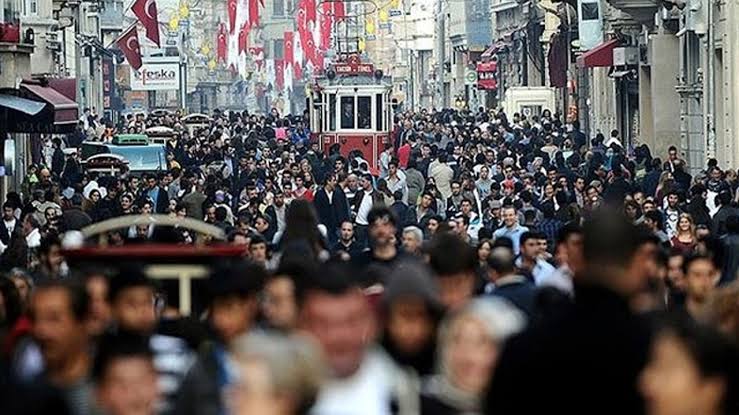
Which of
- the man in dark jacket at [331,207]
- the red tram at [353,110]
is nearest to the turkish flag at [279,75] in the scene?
the red tram at [353,110]

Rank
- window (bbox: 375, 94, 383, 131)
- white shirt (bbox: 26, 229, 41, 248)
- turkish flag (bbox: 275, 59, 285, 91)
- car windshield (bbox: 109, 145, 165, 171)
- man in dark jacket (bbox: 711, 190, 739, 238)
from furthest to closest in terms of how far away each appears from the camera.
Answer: turkish flag (bbox: 275, 59, 285, 91) < window (bbox: 375, 94, 383, 131) < car windshield (bbox: 109, 145, 165, 171) < white shirt (bbox: 26, 229, 41, 248) < man in dark jacket (bbox: 711, 190, 739, 238)

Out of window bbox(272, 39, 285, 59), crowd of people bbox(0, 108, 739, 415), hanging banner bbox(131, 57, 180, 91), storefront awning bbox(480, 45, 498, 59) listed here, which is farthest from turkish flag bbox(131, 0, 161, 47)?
window bbox(272, 39, 285, 59)

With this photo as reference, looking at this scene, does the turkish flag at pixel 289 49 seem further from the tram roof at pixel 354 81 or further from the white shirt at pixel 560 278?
the white shirt at pixel 560 278

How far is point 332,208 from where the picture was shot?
2948 centimetres

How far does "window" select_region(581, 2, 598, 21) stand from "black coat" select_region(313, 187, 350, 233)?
96.1 feet

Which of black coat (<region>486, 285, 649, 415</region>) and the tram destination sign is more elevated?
the tram destination sign

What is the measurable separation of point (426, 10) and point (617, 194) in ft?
366

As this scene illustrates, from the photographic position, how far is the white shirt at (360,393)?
8023mm

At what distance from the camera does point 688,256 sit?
14.7m

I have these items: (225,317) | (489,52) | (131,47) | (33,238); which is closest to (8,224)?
(33,238)

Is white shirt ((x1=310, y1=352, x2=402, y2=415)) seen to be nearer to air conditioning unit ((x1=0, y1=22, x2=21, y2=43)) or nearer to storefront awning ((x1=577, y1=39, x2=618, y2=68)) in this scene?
air conditioning unit ((x1=0, y1=22, x2=21, y2=43))

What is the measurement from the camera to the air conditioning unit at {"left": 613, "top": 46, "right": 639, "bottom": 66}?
A: 5241 cm

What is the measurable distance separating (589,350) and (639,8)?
41.3 m

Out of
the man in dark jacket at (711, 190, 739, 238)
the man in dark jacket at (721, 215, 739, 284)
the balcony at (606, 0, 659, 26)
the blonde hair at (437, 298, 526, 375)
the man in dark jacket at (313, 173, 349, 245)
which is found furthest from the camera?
the balcony at (606, 0, 659, 26)
